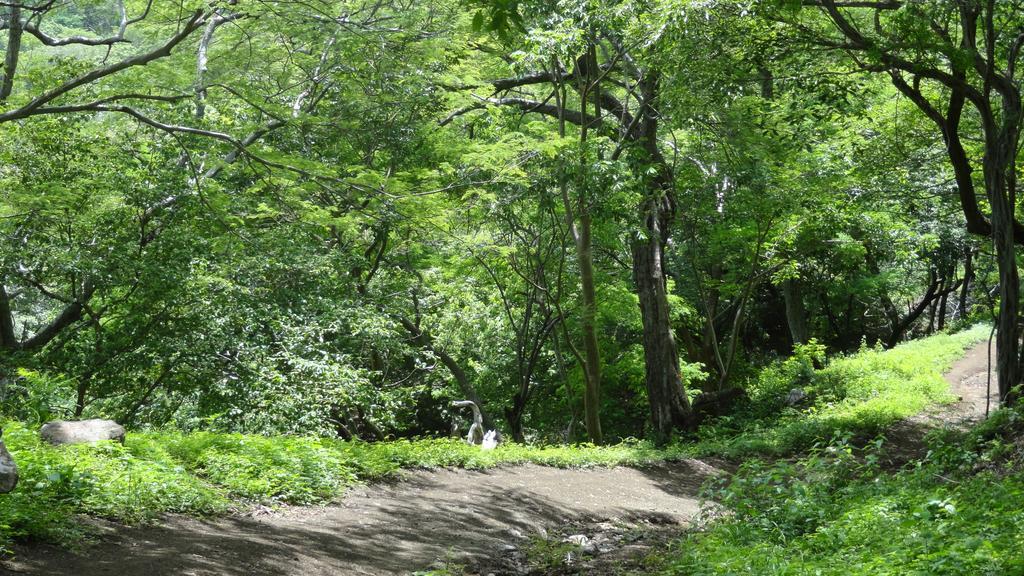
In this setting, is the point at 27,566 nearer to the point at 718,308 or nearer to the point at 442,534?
the point at 442,534

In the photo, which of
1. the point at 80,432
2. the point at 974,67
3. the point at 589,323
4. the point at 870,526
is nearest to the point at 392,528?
the point at 80,432

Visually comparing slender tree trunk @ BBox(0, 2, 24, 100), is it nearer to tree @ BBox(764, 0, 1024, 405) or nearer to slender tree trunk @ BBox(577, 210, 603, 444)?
tree @ BBox(764, 0, 1024, 405)

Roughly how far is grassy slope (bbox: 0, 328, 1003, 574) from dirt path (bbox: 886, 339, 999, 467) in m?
0.44

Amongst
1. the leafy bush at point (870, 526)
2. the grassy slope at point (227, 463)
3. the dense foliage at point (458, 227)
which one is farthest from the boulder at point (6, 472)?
the leafy bush at point (870, 526)

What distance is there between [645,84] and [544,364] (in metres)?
9.77

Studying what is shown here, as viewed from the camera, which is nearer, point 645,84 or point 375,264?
point 645,84

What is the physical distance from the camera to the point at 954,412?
1599cm

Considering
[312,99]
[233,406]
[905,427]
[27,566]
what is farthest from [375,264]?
[27,566]

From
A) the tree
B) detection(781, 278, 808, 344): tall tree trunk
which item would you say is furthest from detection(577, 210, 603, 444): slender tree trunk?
detection(781, 278, 808, 344): tall tree trunk

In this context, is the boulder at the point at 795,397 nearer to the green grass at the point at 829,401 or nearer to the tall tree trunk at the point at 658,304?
the green grass at the point at 829,401

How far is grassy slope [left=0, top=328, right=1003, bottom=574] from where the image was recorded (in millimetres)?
5684

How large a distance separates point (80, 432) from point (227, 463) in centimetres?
129

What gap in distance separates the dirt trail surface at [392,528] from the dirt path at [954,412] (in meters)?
3.68

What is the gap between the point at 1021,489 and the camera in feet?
17.9
